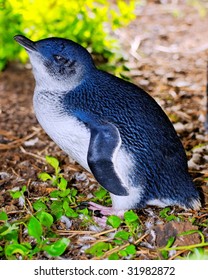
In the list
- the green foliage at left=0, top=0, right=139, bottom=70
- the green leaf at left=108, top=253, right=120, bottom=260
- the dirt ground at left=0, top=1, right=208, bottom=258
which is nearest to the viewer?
the green leaf at left=108, top=253, right=120, bottom=260

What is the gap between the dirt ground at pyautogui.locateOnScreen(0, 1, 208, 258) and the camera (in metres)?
2.89

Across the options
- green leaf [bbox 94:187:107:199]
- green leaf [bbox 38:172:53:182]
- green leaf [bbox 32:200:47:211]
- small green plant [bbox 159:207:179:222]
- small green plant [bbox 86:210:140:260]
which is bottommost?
green leaf [bbox 38:172:53:182]

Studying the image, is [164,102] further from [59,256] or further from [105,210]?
[59,256]

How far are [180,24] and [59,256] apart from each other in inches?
148

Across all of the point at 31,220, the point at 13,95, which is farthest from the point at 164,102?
the point at 31,220

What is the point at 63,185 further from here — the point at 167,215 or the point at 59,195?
the point at 167,215

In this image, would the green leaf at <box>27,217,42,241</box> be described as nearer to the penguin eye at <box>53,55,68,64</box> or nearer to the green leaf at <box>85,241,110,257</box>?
the green leaf at <box>85,241,110,257</box>

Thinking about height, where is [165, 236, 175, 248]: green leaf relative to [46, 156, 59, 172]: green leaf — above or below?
above

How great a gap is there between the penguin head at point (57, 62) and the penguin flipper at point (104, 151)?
222mm

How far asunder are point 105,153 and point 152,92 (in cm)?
181

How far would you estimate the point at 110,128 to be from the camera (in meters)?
2.23


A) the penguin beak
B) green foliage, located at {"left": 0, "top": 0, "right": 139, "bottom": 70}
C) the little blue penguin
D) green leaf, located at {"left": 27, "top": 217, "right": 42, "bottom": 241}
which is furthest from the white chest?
green foliage, located at {"left": 0, "top": 0, "right": 139, "bottom": 70}

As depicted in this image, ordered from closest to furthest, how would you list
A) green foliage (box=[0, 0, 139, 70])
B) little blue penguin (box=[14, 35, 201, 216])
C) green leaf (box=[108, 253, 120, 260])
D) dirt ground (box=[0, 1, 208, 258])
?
green leaf (box=[108, 253, 120, 260])
little blue penguin (box=[14, 35, 201, 216])
dirt ground (box=[0, 1, 208, 258])
green foliage (box=[0, 0, 139, 70])

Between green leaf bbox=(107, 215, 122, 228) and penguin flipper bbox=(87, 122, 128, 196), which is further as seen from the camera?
green leaf bbox=(107, 215, 122, 228)
